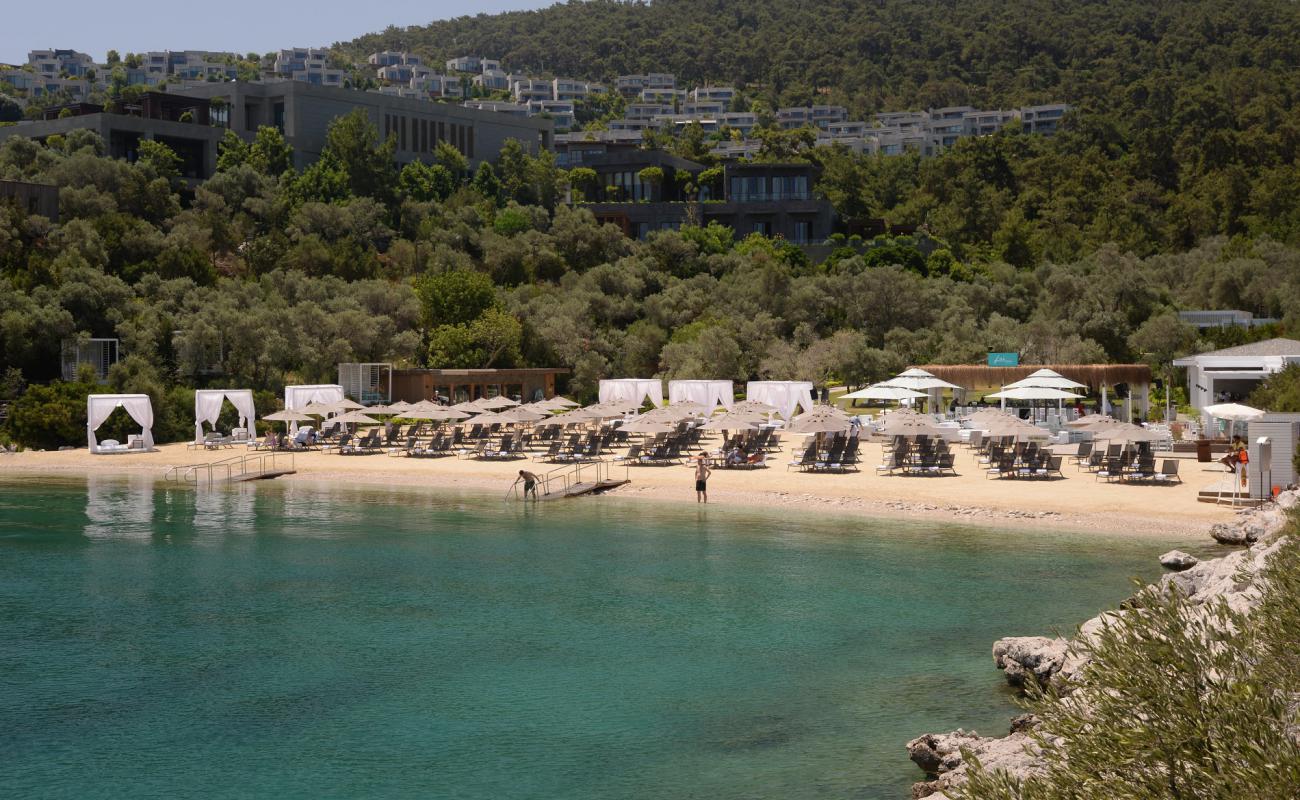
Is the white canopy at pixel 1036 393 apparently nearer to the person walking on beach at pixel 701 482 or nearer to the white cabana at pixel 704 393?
the white cabana at pixel 704 393

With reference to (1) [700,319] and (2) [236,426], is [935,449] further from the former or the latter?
(1) [700,319]

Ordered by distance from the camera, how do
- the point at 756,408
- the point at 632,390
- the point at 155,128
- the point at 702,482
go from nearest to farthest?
1. the point at 702,482
2. the point at 756,408
3. the point at 632,390
4. the point at 155,128

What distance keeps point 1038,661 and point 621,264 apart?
186 feet

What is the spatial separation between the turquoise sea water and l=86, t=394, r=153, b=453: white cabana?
12471 millimetres

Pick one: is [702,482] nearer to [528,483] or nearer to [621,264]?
[528,483]

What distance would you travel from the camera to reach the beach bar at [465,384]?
5025 cm

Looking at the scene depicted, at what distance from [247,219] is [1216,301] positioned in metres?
54.3

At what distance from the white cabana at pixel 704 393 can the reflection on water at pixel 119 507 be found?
62.6ft

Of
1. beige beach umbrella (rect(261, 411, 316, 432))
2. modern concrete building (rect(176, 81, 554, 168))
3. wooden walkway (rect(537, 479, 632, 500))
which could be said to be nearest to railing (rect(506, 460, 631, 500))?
wooden walkway (rect(537, 479, 632, 500))

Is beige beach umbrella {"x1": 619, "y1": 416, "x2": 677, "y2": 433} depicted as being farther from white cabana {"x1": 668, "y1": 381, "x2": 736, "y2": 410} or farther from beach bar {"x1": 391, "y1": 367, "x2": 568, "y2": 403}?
beach bar {"x1": 391, "y1": 367, "x2": 568, "y2": 403}

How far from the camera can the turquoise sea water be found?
12539 millimetres

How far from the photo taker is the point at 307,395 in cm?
4325

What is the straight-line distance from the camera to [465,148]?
297 feet

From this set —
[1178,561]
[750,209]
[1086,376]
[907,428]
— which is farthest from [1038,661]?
[750,209]
